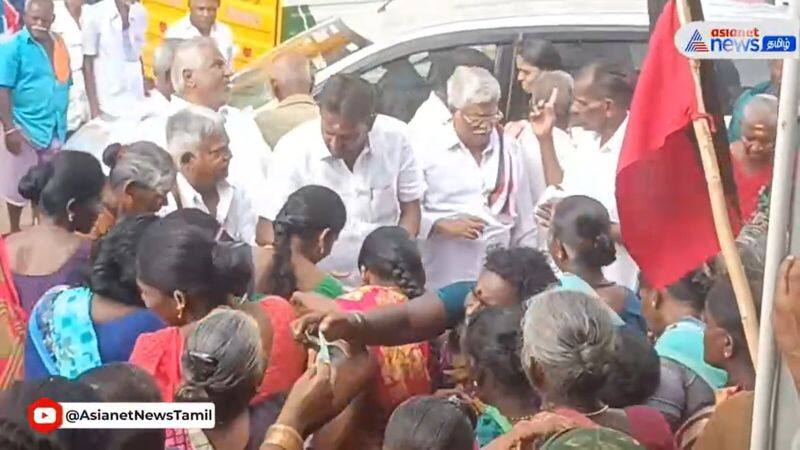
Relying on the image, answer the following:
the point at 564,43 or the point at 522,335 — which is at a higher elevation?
the point at 564,43

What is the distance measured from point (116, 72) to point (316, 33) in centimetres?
50

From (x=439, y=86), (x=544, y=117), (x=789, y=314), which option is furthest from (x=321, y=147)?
(x=789, y=314)

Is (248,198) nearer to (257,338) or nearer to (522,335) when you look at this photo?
(257,338)

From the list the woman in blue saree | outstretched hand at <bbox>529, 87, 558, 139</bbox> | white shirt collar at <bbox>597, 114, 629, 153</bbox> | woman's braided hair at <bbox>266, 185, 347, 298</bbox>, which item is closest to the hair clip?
the woman in blue saree

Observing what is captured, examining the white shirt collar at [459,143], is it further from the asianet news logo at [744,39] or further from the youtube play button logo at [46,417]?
the youtube play button logo at [46,417]

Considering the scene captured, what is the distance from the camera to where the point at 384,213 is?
3.13m

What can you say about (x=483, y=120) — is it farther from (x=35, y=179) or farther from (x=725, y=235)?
(x=35, y=179)

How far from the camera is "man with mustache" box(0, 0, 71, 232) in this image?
10.2ft

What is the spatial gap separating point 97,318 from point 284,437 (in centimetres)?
55

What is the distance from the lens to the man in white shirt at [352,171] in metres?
3.11

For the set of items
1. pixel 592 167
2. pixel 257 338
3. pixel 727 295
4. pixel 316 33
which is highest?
pixel 316 33

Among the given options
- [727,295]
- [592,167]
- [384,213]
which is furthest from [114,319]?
[727,295]

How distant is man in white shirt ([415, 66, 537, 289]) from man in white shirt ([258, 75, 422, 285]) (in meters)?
0.05

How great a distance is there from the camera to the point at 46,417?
3113mm
